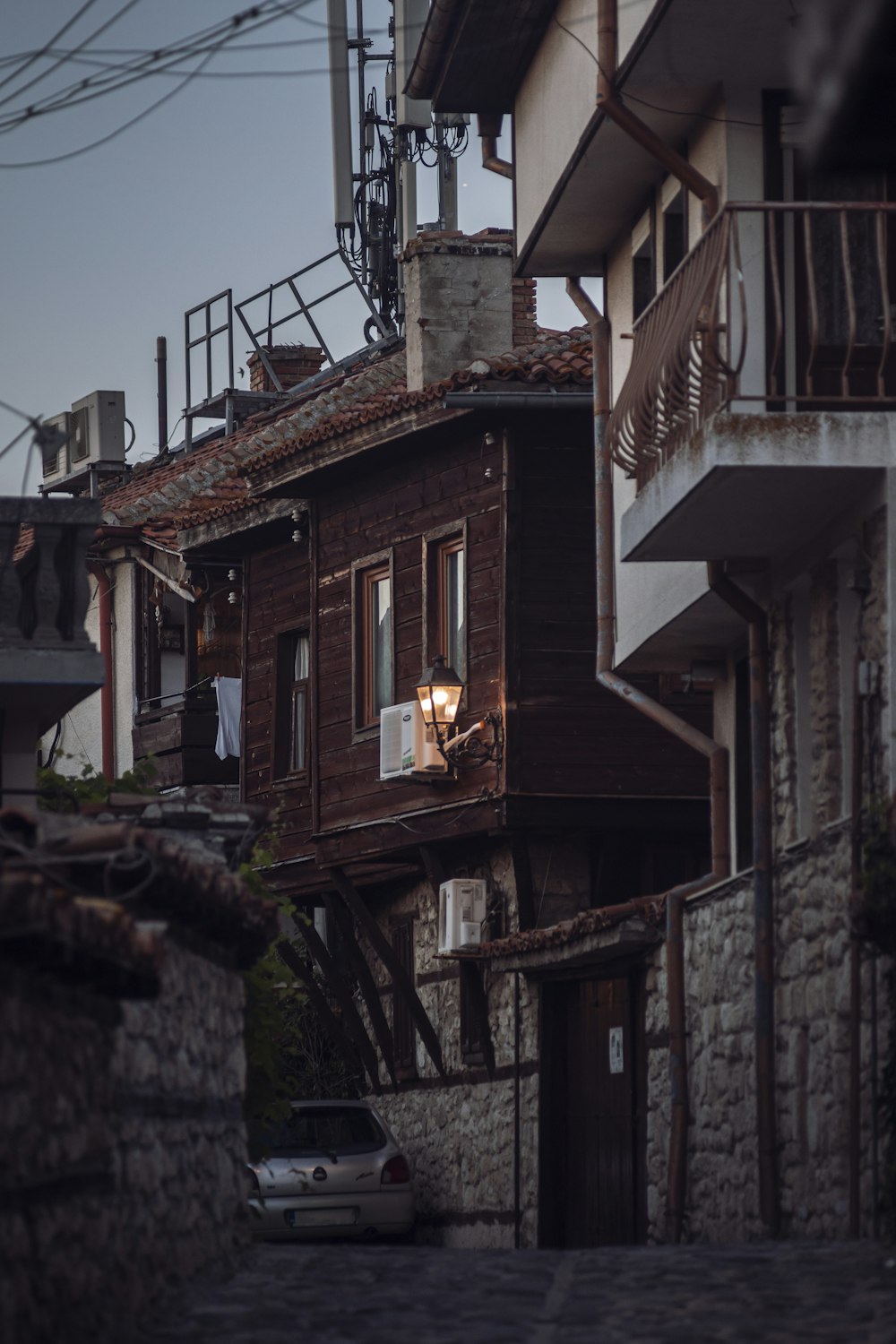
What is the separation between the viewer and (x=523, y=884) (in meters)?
21.1

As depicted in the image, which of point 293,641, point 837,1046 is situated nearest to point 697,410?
point 837,1046

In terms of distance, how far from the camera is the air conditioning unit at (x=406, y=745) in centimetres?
2102

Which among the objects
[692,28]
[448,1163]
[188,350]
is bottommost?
[448,1163]

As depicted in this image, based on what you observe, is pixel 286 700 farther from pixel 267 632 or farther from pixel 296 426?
pixel 296 426

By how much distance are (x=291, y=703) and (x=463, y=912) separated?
4968 millimetres

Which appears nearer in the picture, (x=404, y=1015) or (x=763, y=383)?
(x=763, y=383)

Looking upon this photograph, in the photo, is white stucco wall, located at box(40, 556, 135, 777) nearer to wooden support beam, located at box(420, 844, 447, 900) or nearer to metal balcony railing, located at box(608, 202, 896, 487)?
wooden support beam, located at box(420, 844, 447, 900)

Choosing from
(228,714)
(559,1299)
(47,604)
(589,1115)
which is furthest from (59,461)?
(559,1299)

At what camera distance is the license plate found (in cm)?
1980

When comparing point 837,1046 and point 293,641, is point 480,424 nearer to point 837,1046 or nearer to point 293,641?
point 293,641

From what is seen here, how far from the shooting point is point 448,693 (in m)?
21.0

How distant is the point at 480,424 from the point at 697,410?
29.1 feet

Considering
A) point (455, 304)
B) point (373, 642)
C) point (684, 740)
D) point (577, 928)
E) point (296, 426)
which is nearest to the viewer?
point (684, 740)

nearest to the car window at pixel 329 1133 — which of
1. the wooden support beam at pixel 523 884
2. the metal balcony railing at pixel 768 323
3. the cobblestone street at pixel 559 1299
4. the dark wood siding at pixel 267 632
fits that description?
the wooden support beam at pixel 523 884
